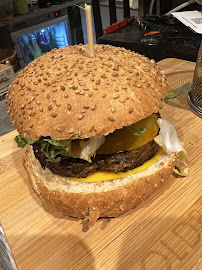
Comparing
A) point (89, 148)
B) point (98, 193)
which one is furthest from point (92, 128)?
point (98, 193)

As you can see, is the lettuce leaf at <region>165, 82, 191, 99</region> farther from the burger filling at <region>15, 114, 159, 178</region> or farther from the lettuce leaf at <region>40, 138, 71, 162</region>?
the lettuce leaf at <region>40, 138, 71, 162</region>

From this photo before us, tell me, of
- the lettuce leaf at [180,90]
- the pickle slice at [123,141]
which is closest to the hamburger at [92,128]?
the pickle slice at [123,141]

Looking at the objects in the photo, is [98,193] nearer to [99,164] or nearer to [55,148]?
[99,164]

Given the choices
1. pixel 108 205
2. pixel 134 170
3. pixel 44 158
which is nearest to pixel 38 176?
pixel 44 158

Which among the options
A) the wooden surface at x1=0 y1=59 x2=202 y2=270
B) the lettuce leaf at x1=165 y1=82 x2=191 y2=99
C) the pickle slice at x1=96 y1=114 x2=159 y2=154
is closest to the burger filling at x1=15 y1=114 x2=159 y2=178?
the pickle slice at x1=96 y1=114 x2=159 y2=154

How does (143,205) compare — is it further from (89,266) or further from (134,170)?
(89,266)

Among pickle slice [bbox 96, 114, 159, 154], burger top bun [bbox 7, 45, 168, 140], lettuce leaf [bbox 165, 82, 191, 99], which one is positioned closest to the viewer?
burger top bun [bbox 7, 45, 168, 140]

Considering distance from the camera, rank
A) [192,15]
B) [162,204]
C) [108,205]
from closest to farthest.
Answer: [108,205]
[162,204]
[192,15]
